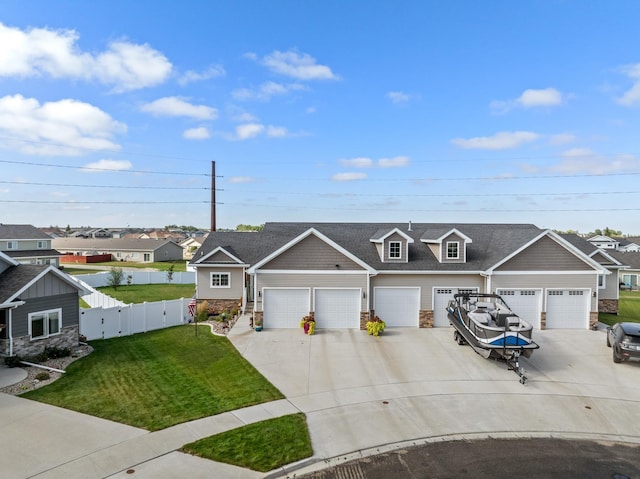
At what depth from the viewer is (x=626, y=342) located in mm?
14602

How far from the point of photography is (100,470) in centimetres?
815

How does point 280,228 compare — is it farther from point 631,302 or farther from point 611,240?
point 611,240

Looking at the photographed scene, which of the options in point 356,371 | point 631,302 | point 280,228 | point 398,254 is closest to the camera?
point 356,371

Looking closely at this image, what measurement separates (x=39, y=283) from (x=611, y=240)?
84.2 meters

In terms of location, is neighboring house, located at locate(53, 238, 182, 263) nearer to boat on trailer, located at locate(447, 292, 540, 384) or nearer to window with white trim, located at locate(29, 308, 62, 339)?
Answer: window with white trim, located at locate(29, 308, 62, 339)

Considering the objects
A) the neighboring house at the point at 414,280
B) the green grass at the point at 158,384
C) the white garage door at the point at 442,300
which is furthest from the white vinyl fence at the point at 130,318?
the white garage door at the point at 442,300

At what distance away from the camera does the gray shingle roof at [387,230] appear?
21.1 meters

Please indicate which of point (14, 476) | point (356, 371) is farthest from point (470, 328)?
point (14, 476)

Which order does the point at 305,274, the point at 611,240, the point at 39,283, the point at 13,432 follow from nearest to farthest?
the point at 13,432
the point at 39,283
the point at 305,274
the point at 611,240


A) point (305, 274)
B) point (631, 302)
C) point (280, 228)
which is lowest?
point (631, 302)

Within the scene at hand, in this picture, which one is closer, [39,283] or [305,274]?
[39,283]

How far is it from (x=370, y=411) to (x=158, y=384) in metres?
7.04

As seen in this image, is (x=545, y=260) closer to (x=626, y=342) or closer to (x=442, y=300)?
(x=442, y=300)

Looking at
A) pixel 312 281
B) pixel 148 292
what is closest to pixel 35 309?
pixel 312 281
